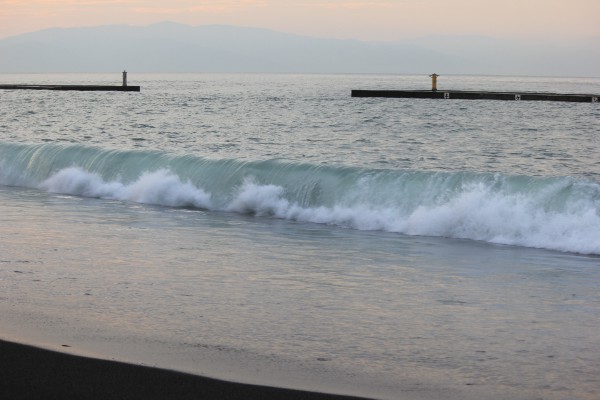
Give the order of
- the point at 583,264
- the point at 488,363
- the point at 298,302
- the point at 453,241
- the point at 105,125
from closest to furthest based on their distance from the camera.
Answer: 1. the point at 488,363
2. the point at 298,302
3. the point at 583,264
4. the point at 453,241
5. the point at 105,125

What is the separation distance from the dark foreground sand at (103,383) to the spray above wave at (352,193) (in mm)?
7950

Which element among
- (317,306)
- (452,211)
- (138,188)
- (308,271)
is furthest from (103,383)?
(138,188)

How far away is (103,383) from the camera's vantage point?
604cm

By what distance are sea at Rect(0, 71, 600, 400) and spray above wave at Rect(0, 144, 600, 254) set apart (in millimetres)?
39

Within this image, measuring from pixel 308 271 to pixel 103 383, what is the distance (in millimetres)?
4722

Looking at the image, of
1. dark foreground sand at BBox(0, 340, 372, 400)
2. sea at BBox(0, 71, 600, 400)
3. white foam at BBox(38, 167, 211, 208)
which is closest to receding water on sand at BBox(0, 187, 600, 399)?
sea at BBox(0, 71, 600, 400)

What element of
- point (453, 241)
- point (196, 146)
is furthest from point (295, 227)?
point (196, 146)

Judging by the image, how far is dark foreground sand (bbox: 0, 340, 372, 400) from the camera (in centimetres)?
582

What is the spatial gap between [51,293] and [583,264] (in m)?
6.26

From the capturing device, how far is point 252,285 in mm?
9648

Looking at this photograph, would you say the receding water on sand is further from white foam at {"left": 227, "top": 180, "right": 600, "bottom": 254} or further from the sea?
white foam at {"left": 227, "top": 180, "right": 600, "bottom": 254}

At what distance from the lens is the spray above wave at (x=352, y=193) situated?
14.3 metres

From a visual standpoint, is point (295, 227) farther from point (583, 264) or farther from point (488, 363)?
point (488, 363)

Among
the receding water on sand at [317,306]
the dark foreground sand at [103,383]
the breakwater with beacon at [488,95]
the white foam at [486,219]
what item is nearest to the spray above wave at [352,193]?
the white foam at [486,219]
